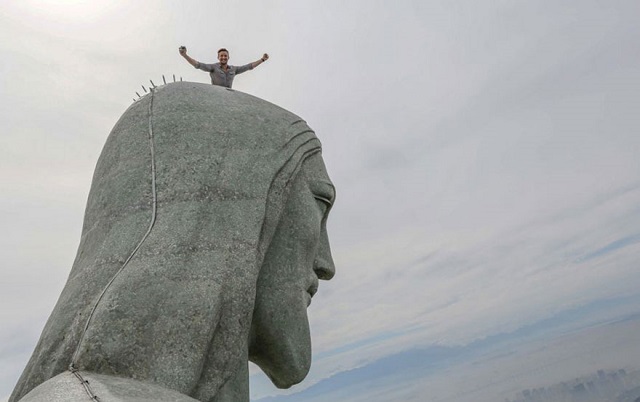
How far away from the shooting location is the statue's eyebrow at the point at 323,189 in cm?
628

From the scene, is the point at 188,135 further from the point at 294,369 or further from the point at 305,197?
the point at 294,369

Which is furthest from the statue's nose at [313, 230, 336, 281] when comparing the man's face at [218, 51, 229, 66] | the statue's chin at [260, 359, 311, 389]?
the man's face at [218, 51, 229, 66]

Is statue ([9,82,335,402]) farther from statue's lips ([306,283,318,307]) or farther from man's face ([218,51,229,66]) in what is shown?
man's face ([218,51,229,66])

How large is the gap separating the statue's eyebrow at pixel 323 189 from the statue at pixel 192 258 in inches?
0.5

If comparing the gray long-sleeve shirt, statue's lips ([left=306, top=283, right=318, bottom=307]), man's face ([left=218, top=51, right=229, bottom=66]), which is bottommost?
statue's lips ([left=306, top=283, right=318, bottom=307])

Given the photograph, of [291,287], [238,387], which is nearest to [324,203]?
[291,287]

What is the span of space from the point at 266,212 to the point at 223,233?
1.66 feet

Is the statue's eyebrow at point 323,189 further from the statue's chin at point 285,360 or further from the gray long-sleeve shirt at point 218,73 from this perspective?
the gray long-sleeve shirt at point 218,73

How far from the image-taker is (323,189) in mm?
6336

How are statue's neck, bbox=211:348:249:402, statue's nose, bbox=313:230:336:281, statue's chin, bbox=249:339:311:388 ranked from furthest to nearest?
1. statue's nose, bbox=313:230:336:281
2. statue's chin, bbox=249:339:311:388
3. statue's neck, bbox=211:348:249:402

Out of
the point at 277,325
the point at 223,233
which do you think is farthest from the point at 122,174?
A: the point at 277,325

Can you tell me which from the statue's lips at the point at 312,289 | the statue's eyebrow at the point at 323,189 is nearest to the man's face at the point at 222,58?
the statue's eyebrow at the point at 323,189

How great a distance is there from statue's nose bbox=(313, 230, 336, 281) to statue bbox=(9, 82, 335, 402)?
2 centimetres

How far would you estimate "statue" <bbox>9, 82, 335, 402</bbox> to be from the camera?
15.1 feet
